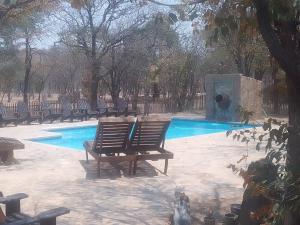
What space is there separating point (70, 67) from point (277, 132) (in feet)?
111

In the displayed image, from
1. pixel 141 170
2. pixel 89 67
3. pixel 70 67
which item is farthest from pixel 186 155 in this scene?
pixel 70 67

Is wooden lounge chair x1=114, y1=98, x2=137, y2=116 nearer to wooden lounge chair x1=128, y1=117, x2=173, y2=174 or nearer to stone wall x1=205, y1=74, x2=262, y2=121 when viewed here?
stone wall x1=205, y1=74, x2=262, y2=121

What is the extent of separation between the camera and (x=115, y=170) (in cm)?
786

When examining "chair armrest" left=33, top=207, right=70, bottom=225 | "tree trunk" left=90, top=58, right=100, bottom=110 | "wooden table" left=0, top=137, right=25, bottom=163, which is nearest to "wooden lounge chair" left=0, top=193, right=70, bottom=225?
"chair armrest" left=33, top=207, right=70, bottom=225

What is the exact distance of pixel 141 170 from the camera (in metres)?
7.91

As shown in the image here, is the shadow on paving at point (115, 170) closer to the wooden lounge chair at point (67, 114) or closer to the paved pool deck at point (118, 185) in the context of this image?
the paved pool deck at point (118, 185)

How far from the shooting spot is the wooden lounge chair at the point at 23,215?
3.36m

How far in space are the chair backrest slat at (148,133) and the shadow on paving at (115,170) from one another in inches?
16.1

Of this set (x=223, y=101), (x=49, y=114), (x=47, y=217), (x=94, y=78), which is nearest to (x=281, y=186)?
(x=47, y=217)

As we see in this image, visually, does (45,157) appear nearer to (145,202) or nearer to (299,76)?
(145,202)

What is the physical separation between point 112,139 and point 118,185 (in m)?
0.98

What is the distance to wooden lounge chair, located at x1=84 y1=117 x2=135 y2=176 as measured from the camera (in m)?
7.16

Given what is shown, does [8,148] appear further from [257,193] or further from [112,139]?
[257,193]

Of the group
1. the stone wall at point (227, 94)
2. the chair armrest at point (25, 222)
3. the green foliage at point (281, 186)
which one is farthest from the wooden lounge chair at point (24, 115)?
the green foliage at point (281, 186)
